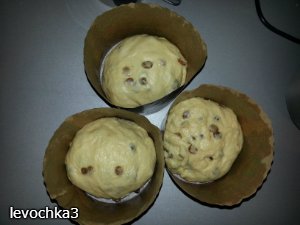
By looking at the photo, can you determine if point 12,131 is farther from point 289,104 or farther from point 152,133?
point 289,104

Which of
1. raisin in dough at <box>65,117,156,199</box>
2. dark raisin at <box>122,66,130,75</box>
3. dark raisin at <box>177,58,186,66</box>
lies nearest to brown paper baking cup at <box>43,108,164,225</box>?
raisin in dough at <box>65,117,156,199</box>

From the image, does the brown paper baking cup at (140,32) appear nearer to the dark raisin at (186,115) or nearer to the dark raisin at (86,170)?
the dark raisin at (186,115)

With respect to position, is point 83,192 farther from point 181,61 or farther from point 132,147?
point 181,61

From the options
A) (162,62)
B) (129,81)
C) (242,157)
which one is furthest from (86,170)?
(242,157)

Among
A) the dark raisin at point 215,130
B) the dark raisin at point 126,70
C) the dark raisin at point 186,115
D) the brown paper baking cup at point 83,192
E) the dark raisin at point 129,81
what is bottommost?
the brown paper baking cup at point 83,192

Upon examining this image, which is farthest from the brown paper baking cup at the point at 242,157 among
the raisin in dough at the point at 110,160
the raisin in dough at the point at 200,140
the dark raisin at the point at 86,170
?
the dark raisin at the point at 86,170
